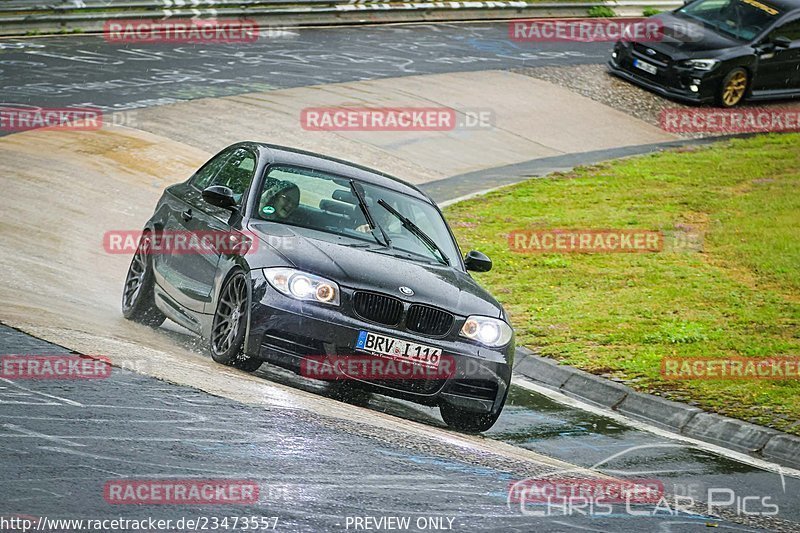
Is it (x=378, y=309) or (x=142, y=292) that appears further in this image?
(x=142, y=292)

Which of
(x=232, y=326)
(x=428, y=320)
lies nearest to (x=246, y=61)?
(x=232, y=326)

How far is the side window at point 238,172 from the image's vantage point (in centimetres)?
1014

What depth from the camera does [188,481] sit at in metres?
6.30

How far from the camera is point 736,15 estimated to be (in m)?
26.5

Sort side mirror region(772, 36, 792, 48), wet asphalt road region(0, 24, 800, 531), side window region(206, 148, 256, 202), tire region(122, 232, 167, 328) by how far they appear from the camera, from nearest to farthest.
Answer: wet asphalt road region(0, 24, 800, 531) → side window region(206, 148, 256, 202) → tire region(122, 232, 167, 328) → side mirror region(772, 36, 792, 48)

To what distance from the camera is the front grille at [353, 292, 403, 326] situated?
342 inches

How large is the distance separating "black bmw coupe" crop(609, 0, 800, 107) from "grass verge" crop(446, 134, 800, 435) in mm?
2832

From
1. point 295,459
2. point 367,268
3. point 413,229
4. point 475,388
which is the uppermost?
point 367,268

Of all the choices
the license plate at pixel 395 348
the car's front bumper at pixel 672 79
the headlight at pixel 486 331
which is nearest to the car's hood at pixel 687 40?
the car's front bumper at pixel 672 79

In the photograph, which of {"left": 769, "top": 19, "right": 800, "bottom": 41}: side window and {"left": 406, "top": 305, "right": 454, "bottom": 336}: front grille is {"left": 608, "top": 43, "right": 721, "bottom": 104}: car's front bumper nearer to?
{"left": 769, "top": 19, "right": 800, "bottom": 41}: side window

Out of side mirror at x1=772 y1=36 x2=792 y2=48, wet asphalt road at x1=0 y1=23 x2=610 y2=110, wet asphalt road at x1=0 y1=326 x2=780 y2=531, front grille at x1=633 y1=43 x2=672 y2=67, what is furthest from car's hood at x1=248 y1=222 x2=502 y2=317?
side mirror at x1=772 y1=36 x2=792 y2=48

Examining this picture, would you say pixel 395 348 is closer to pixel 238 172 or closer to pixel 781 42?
pixel 238 172

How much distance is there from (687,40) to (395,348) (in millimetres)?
18599

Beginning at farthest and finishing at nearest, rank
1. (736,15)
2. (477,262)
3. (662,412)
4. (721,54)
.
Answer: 1. (736,15)
2. (721,54)
3. (662,412)
4. (477,262)
